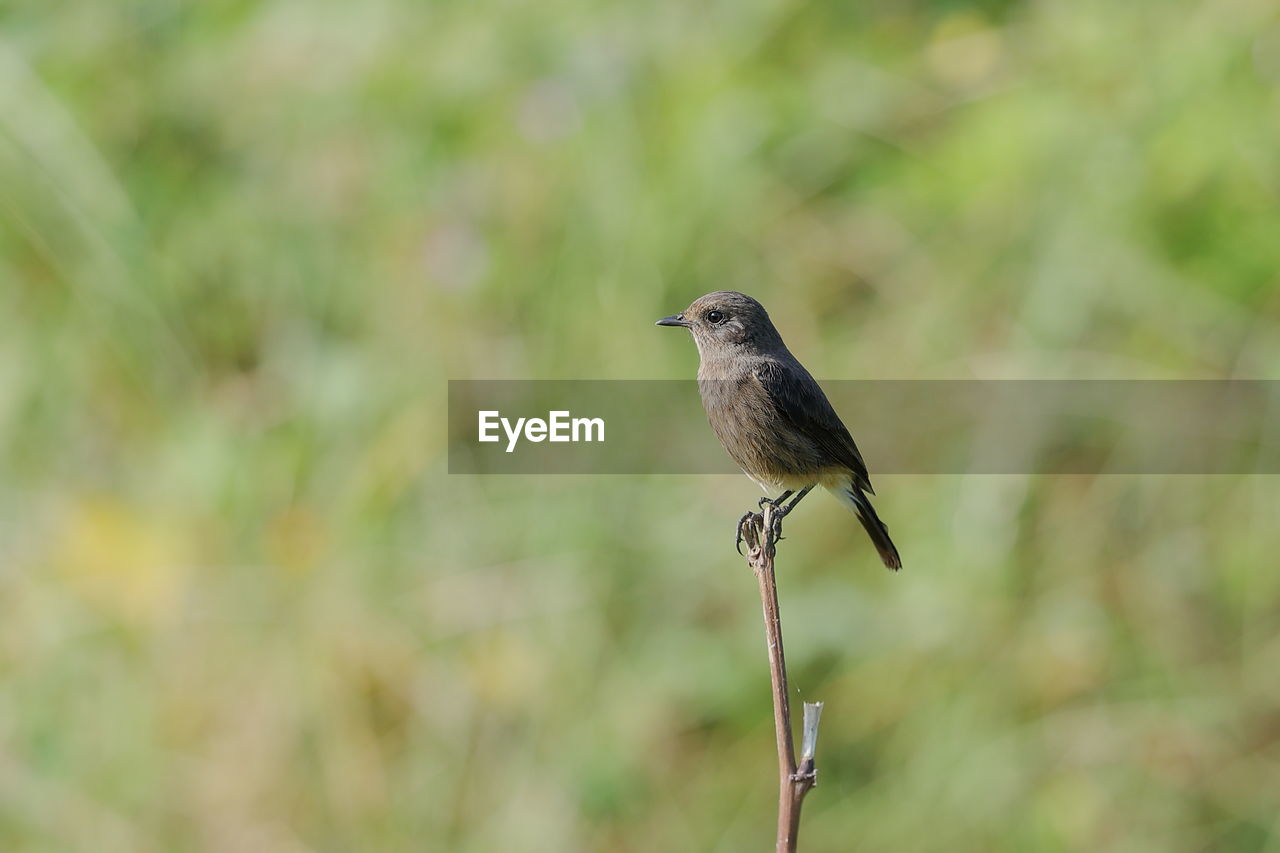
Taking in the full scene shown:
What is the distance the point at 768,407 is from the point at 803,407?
0.16 feet

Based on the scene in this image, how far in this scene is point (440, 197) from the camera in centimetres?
457

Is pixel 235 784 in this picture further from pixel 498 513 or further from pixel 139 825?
pixel 498 513

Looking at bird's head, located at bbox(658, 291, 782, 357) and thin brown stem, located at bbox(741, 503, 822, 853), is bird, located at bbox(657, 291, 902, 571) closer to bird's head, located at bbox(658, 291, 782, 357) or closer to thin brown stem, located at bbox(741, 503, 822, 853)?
bird's head, located at bbox(658, 291, 782, 357)

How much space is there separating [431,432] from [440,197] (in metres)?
0.95

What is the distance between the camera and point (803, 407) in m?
1.74

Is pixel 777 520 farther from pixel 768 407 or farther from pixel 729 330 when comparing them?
pixel 729 330

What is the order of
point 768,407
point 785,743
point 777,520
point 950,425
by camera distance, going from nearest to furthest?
point 785,743
point 777,520
point 768,407
point 950,425

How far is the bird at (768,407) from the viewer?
167 centimetres

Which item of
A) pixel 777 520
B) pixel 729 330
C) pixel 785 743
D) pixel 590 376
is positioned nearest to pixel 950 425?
pixel 590 376

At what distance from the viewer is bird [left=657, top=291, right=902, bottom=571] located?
1674 mm

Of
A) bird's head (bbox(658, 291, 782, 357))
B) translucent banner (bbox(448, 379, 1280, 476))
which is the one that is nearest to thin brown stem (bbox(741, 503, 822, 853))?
bird's head (bbox(658, 291, 782, 357))

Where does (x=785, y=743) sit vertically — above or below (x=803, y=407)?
below

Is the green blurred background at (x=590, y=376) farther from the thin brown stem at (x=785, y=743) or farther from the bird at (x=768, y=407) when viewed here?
the thin brown stem at (x=785, y=743)

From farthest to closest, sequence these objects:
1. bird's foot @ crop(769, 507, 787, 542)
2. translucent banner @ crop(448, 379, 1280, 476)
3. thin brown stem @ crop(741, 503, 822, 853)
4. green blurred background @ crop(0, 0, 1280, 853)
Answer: translucent banner @ crop(448, 379, 1280, 476), green blurred background @ crop(0, 0, 1280, 853), bird's foot @ crop(769, 507, 787, 542), thin brown stem @ crop(741, 503, 822, 853)
